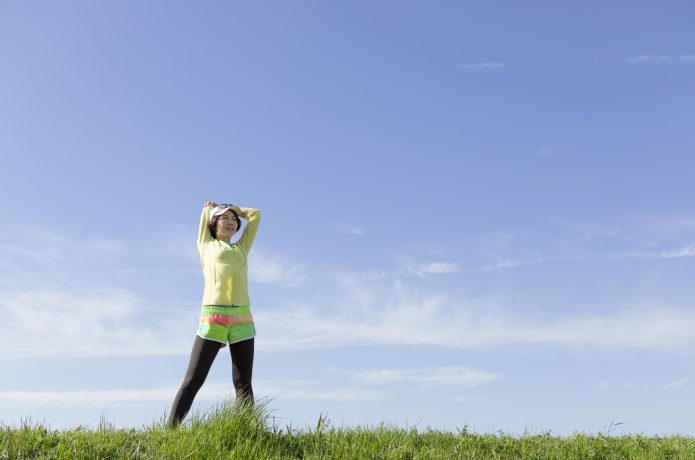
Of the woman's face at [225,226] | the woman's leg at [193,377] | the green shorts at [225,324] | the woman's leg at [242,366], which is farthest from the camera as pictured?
the woman's face at [225,226]

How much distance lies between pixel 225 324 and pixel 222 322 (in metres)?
0.04

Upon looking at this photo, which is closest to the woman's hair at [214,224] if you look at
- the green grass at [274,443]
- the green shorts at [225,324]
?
the green shorts at [225,324]

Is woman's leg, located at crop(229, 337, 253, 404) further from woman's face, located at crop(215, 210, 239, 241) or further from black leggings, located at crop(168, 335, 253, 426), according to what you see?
woman's face, located at crop(215, 210, 239, 241)

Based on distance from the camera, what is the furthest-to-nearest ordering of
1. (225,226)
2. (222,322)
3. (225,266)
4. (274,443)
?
(225,226) → (225,266) → (222,322) → (274,443)

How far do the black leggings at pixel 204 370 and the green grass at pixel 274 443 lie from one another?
24 cm

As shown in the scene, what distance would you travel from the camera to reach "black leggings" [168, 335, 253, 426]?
26.7 ft

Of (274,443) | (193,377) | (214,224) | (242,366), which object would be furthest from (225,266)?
(274,443)

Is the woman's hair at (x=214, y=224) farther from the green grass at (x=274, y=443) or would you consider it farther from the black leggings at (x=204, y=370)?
the green grass at (x=274, y=443)

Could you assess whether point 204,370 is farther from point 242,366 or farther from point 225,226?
point 225,226

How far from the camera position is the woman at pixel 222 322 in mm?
8164

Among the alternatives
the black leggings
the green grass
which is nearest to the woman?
the black leggings

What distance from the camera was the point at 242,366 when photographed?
8.41 m

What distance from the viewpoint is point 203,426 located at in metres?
7.77

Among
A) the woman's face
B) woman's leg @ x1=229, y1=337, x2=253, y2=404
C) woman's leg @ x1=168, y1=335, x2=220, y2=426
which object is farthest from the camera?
the woman's face
